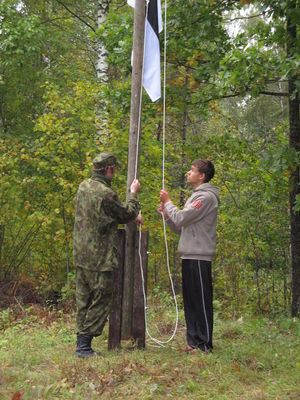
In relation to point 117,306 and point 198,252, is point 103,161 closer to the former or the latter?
point 198,252

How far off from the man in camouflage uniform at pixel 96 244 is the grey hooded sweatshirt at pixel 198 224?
51cm

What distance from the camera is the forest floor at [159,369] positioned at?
4605mm

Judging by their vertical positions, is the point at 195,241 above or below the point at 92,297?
above

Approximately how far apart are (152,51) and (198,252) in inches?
93.8

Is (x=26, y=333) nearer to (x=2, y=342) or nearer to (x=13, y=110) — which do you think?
(x=2, y=342)

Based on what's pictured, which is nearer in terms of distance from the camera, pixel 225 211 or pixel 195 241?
pixel 195 241

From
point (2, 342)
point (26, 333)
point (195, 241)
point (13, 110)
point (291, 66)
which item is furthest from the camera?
point (13, 110)

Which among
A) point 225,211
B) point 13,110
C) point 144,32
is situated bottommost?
point 225,211

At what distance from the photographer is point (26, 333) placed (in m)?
7.63

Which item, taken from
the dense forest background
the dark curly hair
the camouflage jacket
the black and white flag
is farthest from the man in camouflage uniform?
the dense forest background

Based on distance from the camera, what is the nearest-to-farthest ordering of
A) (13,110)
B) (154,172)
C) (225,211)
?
(154,172) < (225,211) < (13,110)

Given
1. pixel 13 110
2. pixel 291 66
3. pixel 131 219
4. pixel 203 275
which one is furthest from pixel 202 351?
pixel 13 110

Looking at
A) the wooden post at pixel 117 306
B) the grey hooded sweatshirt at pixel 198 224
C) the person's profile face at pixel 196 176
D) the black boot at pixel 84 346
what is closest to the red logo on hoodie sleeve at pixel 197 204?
the grey hooded sweatshirt at pixel 198 224

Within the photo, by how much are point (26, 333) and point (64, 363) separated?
2426 millimetres
